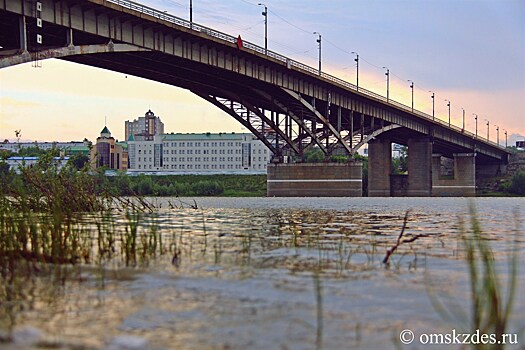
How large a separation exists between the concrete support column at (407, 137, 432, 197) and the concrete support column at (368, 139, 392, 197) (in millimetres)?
3939

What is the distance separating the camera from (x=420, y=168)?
4215 inches

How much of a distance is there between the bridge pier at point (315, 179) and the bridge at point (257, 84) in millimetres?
128

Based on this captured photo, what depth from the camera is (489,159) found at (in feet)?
473

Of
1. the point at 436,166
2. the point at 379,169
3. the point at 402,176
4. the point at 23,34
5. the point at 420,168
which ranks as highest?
the point at 23,34

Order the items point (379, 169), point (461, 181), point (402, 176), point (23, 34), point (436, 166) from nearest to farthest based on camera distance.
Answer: point (23, 34)
point (402, 176)
point (379, 169)
point (461, 181)
point (436, 166)

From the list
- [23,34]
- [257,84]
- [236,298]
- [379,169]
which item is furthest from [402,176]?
[236,298]

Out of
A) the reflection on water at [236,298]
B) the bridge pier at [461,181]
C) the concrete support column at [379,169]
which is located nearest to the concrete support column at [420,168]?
the concrete support column at [379,169]

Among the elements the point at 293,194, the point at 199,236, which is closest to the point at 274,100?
the point at 293,194

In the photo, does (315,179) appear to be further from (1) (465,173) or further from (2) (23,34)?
(2) (23,34)

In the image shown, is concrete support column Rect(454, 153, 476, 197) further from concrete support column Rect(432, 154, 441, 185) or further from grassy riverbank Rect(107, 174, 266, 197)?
grassy riverbank Rect(107, 174, 266, 197)

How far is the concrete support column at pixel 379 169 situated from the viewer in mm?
109438

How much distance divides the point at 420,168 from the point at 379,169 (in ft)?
21.9

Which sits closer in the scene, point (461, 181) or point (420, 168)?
point (420, 168)

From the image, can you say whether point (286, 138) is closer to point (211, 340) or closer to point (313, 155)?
point (211, 340)
